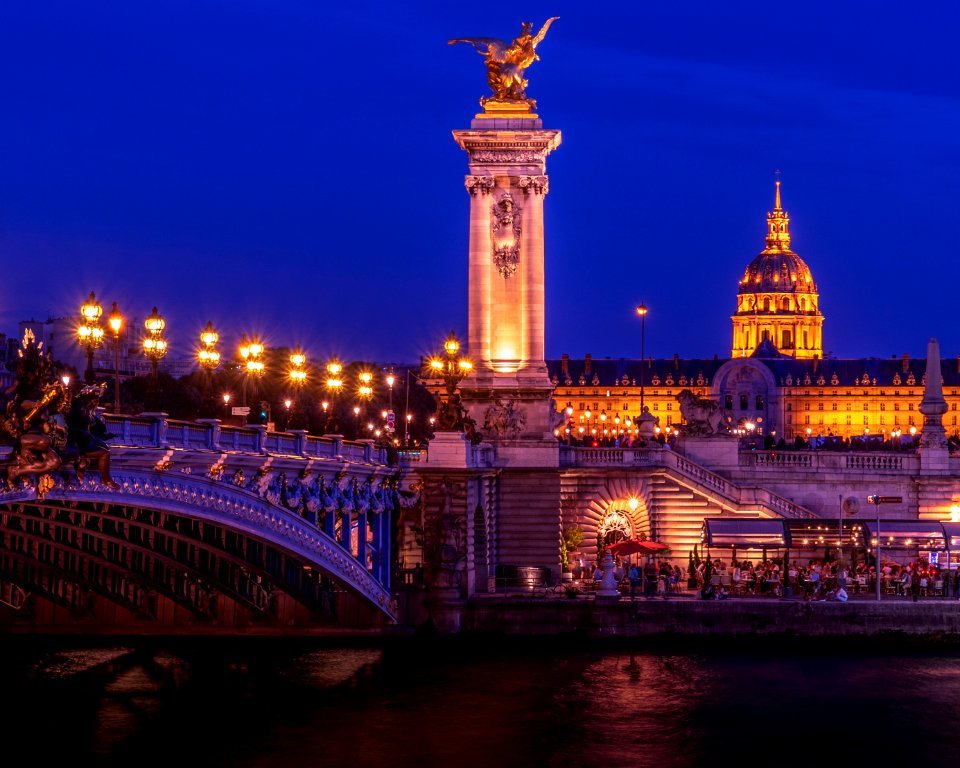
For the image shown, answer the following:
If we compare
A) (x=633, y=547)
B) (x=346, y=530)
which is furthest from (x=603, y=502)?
(x=346, y=530)

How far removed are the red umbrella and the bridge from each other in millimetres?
8643

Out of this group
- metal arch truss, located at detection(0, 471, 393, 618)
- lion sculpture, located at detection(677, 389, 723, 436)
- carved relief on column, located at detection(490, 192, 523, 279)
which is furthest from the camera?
lion sculpture, located at detection(677, 389, 723, 436)

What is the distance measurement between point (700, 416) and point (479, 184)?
1459cm

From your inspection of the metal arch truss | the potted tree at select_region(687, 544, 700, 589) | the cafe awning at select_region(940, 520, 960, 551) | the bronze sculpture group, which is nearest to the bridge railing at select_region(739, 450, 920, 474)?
the cafe awning at select_region(940, 520, 960, 551)

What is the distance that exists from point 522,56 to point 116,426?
37.1 metres

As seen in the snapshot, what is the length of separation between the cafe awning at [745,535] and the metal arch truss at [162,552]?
14564 millimetres

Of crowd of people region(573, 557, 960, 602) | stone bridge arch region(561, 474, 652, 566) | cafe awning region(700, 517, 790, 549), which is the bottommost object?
crowd of people region(573, 557, 960, 602)

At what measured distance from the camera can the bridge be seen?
4447cm

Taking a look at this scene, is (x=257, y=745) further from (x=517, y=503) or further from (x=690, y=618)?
(x=517, y=503)

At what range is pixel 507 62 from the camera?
7481 cm

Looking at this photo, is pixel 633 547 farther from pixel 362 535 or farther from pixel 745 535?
pixel 362 535

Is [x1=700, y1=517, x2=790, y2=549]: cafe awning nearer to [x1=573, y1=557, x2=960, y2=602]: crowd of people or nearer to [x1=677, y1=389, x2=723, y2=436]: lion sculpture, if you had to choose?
[x1=573, y1=557, x2=960, y2=602]: crowd of people

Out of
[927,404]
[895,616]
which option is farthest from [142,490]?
[927,404]

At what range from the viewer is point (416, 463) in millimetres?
65812
